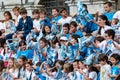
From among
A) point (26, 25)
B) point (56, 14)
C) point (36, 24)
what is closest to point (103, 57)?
point (56, 14)

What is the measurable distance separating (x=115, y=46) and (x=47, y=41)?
7.21ft

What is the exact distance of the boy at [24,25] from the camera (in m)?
14.3

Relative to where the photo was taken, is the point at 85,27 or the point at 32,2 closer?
the point at 85,27

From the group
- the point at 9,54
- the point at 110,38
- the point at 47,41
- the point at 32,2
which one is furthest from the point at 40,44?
the point at 32,2

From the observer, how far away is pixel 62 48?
12516 millimetres

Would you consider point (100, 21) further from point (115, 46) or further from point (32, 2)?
point (32, 2)

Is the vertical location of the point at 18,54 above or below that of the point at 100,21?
below

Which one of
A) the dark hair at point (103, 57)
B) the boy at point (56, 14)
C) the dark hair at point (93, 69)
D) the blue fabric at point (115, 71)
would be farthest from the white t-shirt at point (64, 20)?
the blue fabric at point (115, 71)

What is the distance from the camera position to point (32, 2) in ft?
67.7

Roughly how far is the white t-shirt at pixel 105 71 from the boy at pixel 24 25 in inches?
162

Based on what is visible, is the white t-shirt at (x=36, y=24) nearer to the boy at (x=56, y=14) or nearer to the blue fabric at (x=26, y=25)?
the blue fabric at (x=26, y=25)

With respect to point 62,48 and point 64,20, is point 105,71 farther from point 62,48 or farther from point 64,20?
point 64,20

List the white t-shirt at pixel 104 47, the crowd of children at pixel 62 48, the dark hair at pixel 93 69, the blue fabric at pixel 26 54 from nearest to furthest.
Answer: the dark hair at pixel 93 69 < the crowd of children at pixel 62 48 < the white t-shirt at pixel 104 47 < the blue fabric at pixel 26 54

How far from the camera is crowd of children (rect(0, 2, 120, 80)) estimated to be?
1116 cm
